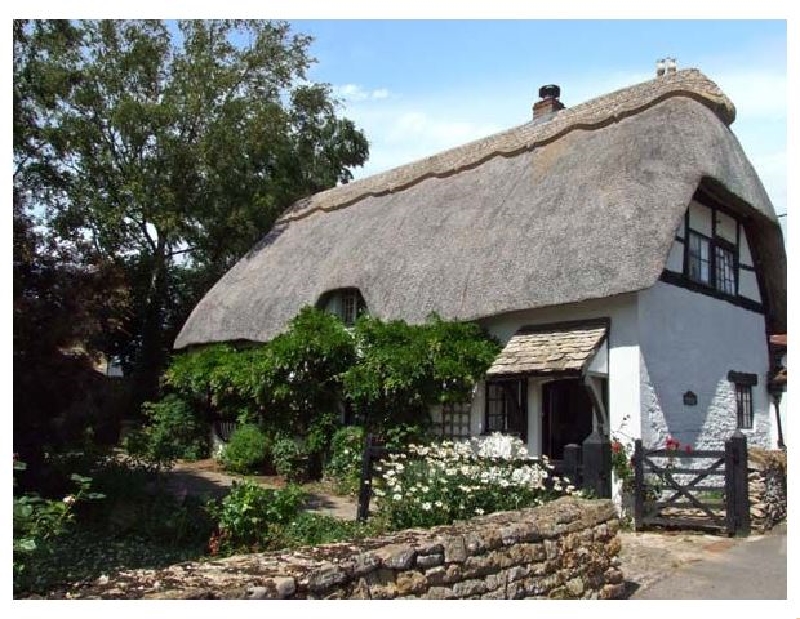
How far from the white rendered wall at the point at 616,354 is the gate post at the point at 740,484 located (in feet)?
5.04

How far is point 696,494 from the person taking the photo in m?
10.3

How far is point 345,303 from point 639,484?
7.32m

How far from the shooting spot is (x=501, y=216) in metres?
12.9

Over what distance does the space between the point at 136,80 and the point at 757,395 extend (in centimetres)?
1593

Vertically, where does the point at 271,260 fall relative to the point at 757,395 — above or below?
above

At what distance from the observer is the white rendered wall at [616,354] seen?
10594mm

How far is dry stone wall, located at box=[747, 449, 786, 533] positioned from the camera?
32.6ft

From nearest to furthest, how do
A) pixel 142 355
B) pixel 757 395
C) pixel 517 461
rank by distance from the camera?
pixel 517 461 < pixel 757 395 < pixel 142 355

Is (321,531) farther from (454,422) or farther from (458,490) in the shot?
(454,422)

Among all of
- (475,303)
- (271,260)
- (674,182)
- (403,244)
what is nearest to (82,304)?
(475,303)

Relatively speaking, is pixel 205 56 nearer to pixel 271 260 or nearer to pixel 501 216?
pixel 271 260

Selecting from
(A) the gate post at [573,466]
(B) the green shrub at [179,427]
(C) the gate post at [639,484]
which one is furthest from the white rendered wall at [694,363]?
(B) the green shrub at [179,427]

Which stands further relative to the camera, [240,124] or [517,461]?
[240,124]

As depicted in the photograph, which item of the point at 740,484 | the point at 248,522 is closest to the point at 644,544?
the point at 740,484
